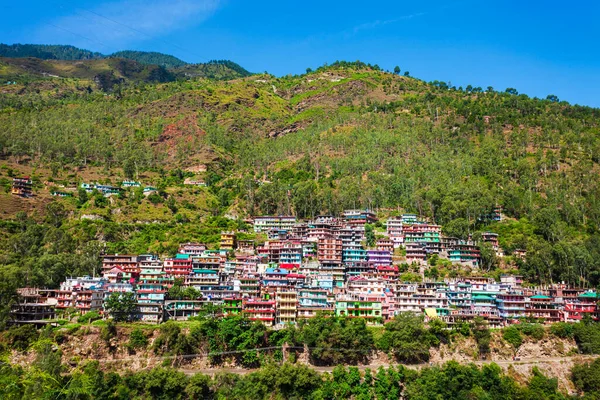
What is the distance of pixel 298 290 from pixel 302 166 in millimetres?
67829

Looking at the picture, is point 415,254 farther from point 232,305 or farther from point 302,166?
point 302,166

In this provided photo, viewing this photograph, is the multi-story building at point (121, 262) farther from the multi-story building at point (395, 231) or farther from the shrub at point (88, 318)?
the multi-story building at point (395, 231)

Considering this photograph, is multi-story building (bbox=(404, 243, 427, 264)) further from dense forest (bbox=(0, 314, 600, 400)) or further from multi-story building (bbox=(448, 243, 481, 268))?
dense forest (bbox=(0, 314, 600, 400))

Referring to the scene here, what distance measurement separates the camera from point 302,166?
131625mm

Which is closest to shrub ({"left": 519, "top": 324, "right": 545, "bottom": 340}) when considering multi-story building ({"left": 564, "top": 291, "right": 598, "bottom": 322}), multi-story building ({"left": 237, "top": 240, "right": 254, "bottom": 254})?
multi-story building ({"left": 564, "top": 291, "right": 598, "bottom": 322})

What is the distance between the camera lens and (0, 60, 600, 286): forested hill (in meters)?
90.6

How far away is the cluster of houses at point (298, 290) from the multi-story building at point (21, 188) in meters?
34.7

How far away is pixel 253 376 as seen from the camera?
174ft

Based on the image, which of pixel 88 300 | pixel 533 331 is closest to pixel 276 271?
pixel 88 300

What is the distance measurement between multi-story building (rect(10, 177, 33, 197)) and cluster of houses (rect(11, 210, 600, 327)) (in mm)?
34725

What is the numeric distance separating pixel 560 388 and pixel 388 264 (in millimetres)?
29132

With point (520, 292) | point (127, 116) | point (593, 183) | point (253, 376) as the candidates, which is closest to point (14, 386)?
point (253, 376)

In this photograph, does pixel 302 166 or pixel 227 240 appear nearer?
pixel 227 240

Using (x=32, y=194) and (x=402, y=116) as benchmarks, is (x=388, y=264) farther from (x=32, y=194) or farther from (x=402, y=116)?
(x=402, y=116)
